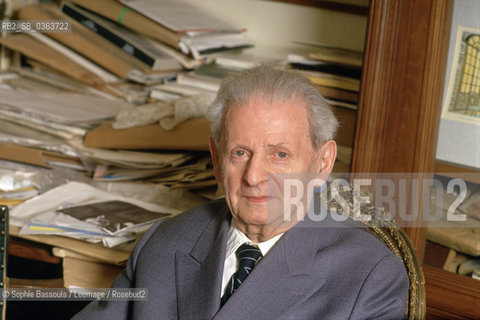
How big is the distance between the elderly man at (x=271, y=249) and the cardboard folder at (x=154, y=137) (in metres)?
0.64

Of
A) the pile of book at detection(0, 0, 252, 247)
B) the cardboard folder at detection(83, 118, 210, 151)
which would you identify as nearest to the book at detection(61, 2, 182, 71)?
the pile of book at detection(0, 0, 252, 247)

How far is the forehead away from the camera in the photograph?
5.32 ft

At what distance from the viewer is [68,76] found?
310 cm

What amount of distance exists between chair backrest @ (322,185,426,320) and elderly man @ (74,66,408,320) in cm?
6

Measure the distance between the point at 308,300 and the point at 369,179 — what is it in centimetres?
44

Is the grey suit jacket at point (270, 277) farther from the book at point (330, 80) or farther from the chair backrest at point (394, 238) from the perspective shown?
the book at point (330, 80)

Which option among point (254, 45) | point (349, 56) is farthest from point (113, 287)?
point (254, 45)

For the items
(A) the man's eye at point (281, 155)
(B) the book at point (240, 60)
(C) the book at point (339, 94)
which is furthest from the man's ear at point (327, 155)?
(B) the book at point (240, 60)

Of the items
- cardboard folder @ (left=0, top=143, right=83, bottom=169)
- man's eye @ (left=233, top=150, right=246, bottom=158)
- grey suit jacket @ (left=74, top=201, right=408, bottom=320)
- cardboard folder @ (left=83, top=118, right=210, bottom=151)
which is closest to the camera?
grey suit jacket @ (left=74, top=201, right=408, bottom=320)

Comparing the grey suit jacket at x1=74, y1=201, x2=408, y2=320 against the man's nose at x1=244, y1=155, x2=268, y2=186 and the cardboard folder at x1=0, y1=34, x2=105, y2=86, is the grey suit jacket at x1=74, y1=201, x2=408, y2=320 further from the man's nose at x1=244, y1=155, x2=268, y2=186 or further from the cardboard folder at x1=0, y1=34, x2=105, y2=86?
the cardboard folder at x1=0, y1=34, x2=105, y2=86

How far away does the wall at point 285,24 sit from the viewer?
2.71 meters

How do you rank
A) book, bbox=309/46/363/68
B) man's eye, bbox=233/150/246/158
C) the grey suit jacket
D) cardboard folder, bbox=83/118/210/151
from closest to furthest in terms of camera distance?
1. the grey suit jacket
2. man's eye, bbox=233/150/246/158
3. book, bbox=309/46/363/68
4. cardboard folder, bbox=83/118/210/151

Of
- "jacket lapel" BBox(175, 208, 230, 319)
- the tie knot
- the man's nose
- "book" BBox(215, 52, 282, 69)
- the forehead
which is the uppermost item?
"book" BBox(215, 52, 282, 69)

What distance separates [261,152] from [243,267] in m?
0.30
